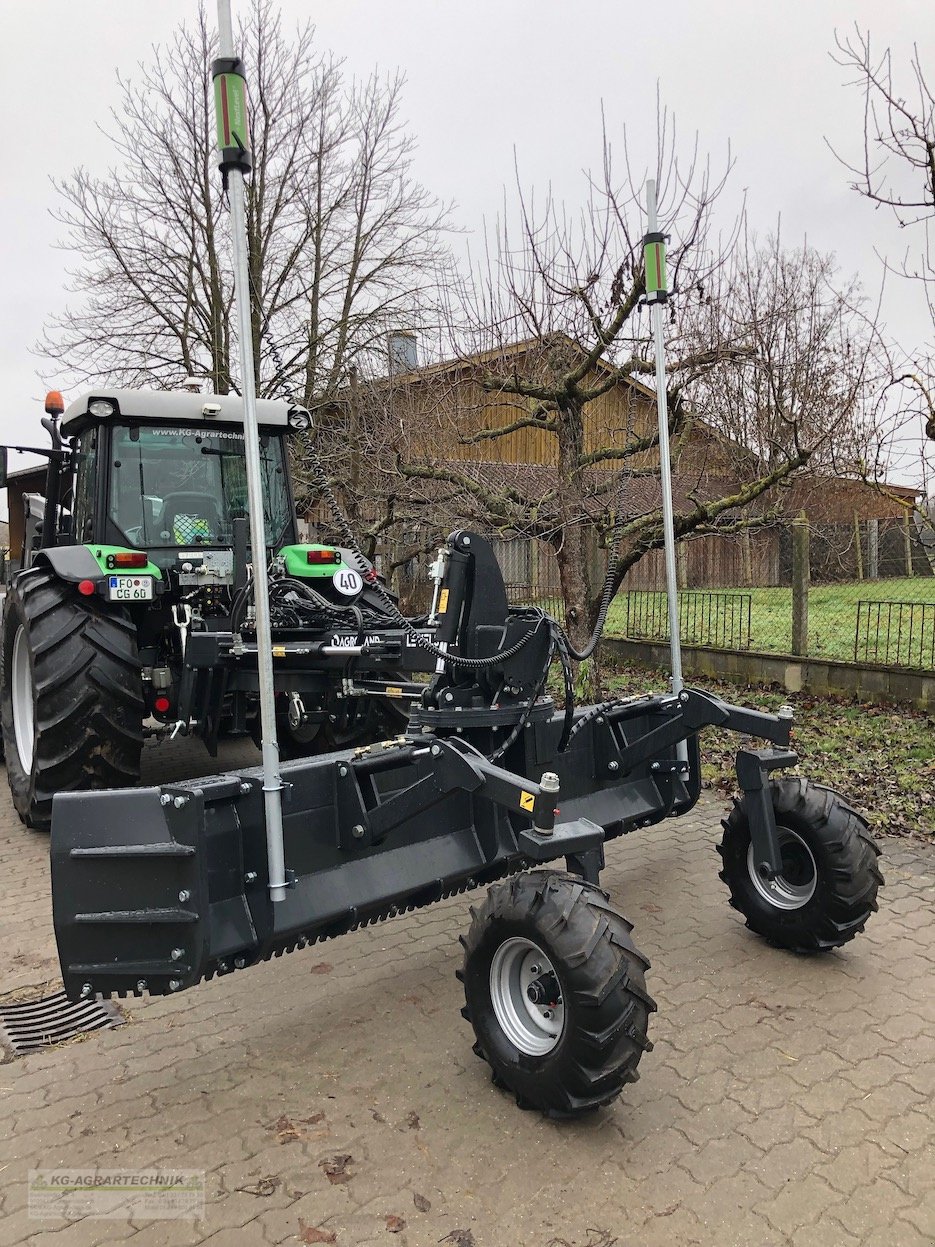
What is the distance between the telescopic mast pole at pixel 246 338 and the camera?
243 cm

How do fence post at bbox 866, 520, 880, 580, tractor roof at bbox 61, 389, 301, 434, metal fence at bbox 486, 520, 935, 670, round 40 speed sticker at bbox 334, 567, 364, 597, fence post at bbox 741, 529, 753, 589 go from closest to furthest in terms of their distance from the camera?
1. round 40 speed sticker at bbox 334, 567, 364, 597
2. tractor roof at bbox 61, 389, 301, 434
3. metal fence at bbox 486, 520, 935, 670
4. fence post at bbox 866, 520, 880, 580
5. fence post at bbox 741, 529, 753, 589

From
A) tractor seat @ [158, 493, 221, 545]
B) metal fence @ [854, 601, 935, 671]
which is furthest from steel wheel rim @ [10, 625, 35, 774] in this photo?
metal fence @ [854, 601, 935, 671]

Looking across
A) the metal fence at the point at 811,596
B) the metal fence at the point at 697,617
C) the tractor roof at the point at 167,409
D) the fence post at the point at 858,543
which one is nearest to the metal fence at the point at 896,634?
the metal fence at the point at 811,596

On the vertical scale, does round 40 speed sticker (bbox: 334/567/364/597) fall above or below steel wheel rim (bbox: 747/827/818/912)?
above

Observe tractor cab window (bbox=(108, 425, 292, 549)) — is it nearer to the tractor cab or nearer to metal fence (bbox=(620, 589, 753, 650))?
the tractor cab

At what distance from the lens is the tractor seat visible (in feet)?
17.9

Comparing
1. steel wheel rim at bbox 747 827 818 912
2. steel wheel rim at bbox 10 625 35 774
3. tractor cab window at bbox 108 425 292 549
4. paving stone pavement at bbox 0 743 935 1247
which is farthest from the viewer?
steel wheel rim at bbox 10 625 35 774

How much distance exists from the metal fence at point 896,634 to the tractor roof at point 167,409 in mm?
5126

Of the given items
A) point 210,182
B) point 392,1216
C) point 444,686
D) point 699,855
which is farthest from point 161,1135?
point 210,182

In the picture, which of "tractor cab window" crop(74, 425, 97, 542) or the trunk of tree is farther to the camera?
the trunk of tree

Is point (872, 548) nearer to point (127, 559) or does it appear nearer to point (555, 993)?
point (127, 559)

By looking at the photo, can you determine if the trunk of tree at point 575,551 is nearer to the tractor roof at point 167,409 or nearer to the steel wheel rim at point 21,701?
the tractor roof at point 167,409

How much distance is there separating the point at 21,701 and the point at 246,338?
4096 mm
